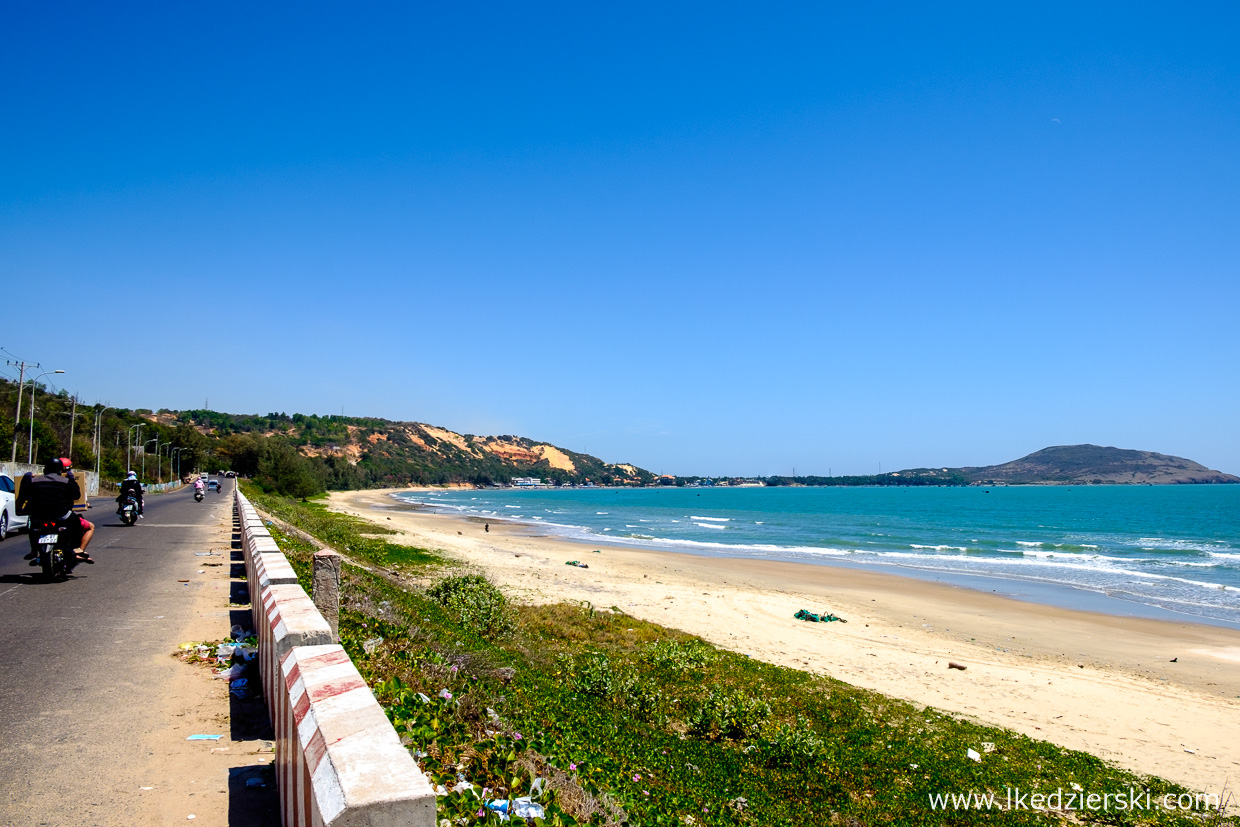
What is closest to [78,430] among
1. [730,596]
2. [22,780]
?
[730,596]

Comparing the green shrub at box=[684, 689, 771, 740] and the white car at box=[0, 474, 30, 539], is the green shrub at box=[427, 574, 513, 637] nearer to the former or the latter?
the green shrub at box=[684, 689, 771, 740]

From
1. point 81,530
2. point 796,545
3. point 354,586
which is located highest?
point 81,530

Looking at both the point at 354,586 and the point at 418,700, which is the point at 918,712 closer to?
the point at 418,700

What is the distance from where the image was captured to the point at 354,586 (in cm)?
1202

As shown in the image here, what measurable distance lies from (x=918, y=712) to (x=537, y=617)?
310 inches

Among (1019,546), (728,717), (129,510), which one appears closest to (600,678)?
(728,717)

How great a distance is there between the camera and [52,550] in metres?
11.3

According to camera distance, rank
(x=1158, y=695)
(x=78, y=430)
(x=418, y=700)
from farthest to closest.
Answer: (x=78, y=430)
(x=1158, y=695)
(x=418, y=700)

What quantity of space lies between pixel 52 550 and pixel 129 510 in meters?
14.1

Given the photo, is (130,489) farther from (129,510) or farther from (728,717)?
(728,717)

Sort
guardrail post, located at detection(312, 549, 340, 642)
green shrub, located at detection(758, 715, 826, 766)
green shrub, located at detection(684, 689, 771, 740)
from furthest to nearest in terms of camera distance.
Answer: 1. green shrub, located at detection(684, 689, 771, 740)
2. green shrub, located at detection(758, 715, 826, 766)
3. guardrail post, located at detection(312, 549, 340, 642)

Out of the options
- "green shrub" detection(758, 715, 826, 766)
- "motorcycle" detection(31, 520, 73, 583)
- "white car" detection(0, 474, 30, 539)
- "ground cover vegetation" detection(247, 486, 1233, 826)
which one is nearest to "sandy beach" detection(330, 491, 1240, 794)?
"ground cover vegetation" detection(247, 486, 1233, 826)

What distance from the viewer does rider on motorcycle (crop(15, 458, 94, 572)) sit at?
1115 cm

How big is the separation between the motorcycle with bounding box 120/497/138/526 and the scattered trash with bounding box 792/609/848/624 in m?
21.4
